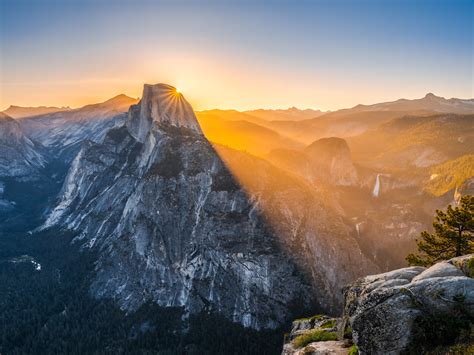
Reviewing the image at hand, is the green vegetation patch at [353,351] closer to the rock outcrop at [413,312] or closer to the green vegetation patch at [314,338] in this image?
the rock outcrop at [413,312]

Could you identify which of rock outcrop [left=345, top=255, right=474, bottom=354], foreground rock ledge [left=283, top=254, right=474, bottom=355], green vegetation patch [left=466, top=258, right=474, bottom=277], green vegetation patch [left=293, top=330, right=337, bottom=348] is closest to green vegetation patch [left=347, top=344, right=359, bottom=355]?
foreground rock ledge [left=283, top=254, right=474, bottom=355]

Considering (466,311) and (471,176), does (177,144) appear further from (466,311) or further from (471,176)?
(466,311)

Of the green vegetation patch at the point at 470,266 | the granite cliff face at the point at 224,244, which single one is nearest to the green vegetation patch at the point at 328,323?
the green vegetation patch at the point at 470,266

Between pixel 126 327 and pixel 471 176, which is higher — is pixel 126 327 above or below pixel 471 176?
below

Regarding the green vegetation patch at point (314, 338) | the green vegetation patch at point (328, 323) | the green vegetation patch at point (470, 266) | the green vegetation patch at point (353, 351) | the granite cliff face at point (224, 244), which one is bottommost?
the granite cliff face at point (224, 244)

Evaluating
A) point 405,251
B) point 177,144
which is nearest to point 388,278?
point 177,144

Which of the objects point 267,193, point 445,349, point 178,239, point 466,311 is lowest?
point 178,239
